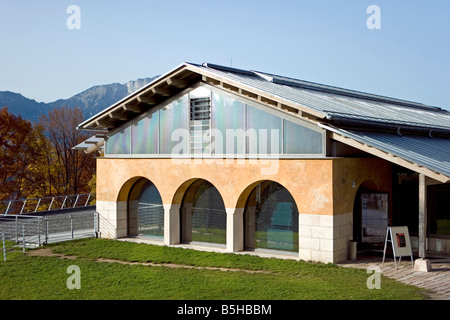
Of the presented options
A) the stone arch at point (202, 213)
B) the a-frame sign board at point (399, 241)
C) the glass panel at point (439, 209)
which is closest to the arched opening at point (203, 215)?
the stone arch at point (202, 213)

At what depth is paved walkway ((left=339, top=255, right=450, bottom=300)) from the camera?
13250 millimetres

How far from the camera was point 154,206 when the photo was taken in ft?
74.6

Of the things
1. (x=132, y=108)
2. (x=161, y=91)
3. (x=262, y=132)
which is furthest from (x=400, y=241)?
(x=132, y=108)

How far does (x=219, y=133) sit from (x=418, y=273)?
28.7 feet

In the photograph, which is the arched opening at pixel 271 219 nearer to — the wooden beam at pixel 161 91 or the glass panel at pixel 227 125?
the glass panel at pixel 227 125

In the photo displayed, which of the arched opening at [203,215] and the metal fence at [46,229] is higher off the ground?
the arched opening at [203,215]

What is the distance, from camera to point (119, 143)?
22.8 meters

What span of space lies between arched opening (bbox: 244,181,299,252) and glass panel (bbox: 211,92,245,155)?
187 centimetres

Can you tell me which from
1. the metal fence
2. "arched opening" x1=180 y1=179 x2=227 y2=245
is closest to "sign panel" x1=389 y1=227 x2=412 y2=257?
"arched opening" x1=180 y1=179 x2=227 y2=245

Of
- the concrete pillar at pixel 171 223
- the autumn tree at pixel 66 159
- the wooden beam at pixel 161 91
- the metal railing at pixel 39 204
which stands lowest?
the metal railing at pixel 39 204

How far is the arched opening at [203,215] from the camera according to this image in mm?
20469

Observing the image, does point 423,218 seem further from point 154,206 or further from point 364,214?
point 154,206

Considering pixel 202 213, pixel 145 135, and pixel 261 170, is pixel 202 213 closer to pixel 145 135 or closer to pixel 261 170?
pixel 261 170
